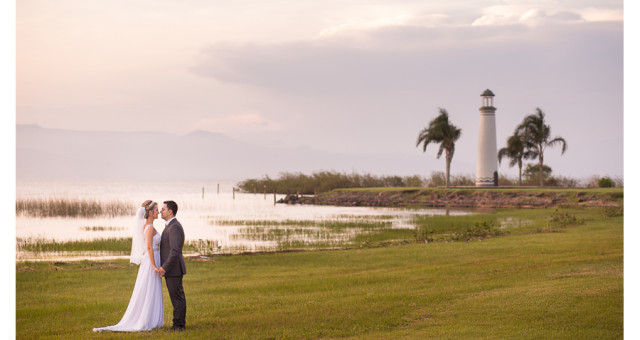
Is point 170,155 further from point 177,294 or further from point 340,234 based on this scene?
point 177,294

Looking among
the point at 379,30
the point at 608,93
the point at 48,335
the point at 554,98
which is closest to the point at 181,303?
the point at 48,335

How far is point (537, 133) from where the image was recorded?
55.6 meters

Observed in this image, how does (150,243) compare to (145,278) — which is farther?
(145,278)

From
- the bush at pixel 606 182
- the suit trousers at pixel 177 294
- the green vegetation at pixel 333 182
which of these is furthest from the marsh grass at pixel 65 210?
the bush at pixel 606 182

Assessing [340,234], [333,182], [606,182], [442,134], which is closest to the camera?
[340,234]

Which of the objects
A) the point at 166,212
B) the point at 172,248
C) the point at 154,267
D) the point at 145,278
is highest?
the point at 166,212

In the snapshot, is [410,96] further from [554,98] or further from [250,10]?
[250,10]

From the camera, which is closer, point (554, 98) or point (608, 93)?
point (608, 93)

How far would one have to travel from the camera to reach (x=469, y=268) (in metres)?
15.6

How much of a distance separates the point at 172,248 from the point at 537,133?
171 feet

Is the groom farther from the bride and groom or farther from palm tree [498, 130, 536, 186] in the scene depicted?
palm tree [498, 130, 536, 186]

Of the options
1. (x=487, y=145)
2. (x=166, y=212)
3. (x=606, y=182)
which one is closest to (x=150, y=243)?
(x=166, y=212)

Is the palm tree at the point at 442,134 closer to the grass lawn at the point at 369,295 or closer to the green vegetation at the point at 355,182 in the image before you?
the green vegetation at the point at 355,182
